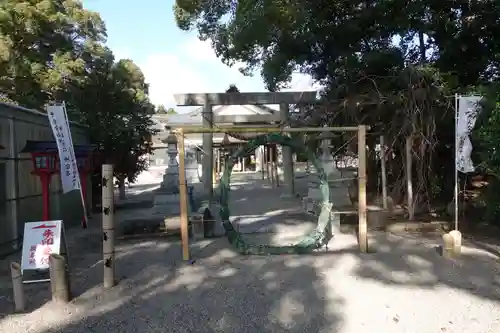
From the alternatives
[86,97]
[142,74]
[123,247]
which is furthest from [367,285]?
[142,74]

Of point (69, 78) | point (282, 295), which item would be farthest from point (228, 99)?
point (282, 295)

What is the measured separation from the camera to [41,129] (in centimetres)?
967

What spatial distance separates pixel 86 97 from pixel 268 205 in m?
7.13

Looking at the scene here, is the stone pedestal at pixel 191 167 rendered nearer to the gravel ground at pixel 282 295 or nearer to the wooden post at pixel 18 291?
the gravel ground at pixel 282 295

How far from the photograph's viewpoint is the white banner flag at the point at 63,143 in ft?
26.0

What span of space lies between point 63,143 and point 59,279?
141 inches

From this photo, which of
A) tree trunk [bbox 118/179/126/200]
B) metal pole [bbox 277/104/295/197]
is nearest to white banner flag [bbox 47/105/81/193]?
tree trunk [bbox 118/179/126/200]

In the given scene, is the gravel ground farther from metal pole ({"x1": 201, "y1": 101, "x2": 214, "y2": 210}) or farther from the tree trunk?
the tree trunk

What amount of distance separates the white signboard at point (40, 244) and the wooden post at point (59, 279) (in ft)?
1.60

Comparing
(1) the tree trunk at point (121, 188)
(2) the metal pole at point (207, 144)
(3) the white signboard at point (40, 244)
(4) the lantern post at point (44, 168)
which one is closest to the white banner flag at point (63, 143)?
(4) the lantern post at point (44, 168)

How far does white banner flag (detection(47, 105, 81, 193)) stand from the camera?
26.0 feet

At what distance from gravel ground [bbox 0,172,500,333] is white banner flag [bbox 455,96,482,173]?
1444 mm

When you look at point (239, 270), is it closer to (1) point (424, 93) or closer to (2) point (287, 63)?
(1) point (424, 93)

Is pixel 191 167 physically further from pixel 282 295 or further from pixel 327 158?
pixel 282 295
